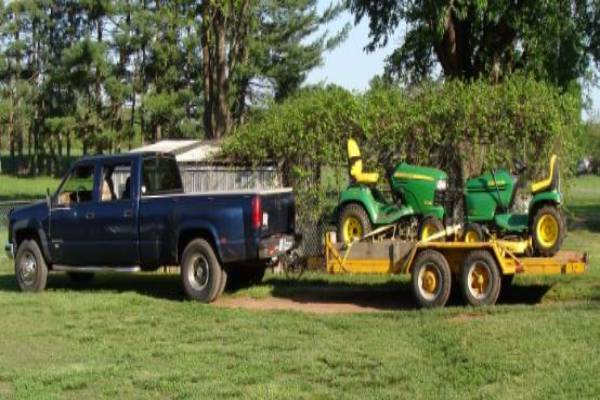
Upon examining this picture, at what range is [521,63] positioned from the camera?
21.1 m

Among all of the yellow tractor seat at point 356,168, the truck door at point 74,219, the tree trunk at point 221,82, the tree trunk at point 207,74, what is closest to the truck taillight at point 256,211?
the yellow tractor seat at point 356,168

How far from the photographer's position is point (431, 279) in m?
11.1

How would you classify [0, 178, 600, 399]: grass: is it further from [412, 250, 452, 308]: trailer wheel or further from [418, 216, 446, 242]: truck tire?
[418, 216, 446, 242]: truck tire

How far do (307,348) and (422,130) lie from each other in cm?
600

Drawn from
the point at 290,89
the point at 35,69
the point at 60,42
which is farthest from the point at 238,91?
the point at 35,69

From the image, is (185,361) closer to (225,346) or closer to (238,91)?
(225,346)

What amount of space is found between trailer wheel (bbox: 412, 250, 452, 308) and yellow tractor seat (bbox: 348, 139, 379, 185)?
6.93 feet

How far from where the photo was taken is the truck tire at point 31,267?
14094 mm

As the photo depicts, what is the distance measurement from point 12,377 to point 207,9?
17.1 metres

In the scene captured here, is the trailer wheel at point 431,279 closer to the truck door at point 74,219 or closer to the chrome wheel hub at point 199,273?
the chrome wheel hub at point 199,273

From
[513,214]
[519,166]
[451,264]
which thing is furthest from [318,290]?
[519,166]

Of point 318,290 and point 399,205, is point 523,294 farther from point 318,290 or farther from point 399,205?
point 318,290

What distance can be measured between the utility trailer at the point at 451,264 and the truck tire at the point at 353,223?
0.65m

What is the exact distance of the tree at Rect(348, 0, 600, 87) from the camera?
19.0 metres
